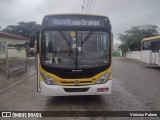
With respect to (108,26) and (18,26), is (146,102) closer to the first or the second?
(108,26)

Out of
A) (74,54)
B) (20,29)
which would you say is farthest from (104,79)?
(20,29)

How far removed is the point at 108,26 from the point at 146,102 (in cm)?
295

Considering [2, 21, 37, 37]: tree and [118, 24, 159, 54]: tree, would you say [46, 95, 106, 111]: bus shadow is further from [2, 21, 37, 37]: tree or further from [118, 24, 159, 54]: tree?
[2, 21, 37, 37]: tree

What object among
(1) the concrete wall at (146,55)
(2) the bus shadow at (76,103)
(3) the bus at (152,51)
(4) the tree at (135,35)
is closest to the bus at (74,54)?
(2) the bus shadow at (76,103)

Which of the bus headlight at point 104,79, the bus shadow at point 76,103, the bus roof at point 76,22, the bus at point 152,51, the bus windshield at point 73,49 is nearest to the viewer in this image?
the bus shadow at point 76,103

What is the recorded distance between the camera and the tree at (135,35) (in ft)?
147

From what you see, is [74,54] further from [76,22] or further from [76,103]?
[76,103]

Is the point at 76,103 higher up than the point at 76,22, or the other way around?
the point at 76,22

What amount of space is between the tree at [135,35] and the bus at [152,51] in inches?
833

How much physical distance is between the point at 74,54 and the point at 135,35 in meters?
40.3

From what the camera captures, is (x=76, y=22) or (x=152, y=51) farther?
(x=152, y=51)

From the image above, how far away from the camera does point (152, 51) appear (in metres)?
21.3

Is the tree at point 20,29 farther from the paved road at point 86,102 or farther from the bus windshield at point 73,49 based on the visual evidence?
the bus windshield at point 73,49

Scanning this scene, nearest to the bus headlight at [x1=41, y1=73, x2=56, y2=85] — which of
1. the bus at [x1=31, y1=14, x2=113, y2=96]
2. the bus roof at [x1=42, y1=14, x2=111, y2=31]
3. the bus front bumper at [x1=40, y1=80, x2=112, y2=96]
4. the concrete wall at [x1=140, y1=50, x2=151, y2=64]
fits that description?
the bus at [x1=31, y1=14, x2=113, y2=96]
